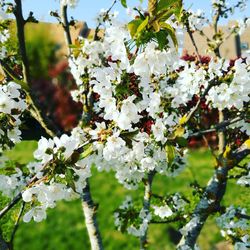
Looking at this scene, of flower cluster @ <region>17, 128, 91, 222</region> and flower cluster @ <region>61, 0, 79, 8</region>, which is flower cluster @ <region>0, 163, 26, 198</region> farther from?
flower cluster @ <region>61, 0, 79, 8</region>

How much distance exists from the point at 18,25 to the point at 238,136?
2.37m

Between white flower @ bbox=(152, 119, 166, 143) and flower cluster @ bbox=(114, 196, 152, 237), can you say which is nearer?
white flower @ bbox=(152, 119, 166, 143)

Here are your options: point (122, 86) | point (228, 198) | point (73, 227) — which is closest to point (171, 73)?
point (122, 86)

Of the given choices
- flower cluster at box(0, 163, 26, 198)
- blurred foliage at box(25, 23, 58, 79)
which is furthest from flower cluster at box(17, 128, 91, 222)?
blurred foliage at box(25, 23, 58, 79)

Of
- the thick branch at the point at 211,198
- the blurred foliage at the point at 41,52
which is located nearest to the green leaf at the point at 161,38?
the thick branch at the point at 211,198

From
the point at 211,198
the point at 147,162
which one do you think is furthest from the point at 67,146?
the point at 211,198

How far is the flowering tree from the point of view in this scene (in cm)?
243

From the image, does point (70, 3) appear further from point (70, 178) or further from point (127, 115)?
point (70, 178)

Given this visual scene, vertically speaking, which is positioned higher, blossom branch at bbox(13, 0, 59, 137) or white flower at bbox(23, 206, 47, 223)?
blossom branch at bbox(13, 0, 59, 137)

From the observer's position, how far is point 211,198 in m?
4.21

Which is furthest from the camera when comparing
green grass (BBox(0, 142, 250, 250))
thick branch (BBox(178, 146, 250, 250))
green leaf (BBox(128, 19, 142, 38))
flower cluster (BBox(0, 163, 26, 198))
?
green grass (BBox(0, 142, 250, 250))

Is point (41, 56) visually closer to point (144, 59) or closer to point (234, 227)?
point (234, 227)

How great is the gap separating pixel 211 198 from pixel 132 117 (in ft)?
6.58

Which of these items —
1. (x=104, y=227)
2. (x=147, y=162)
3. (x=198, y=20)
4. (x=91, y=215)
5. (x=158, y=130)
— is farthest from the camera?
(x=104, y=227)
